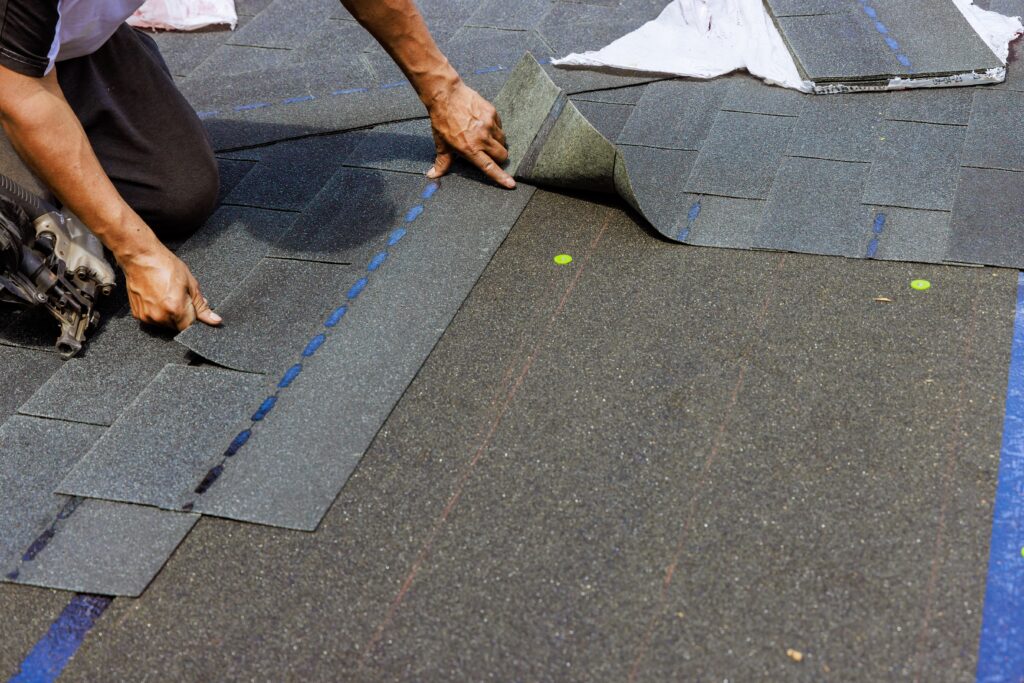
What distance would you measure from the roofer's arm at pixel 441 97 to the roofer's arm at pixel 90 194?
81cm

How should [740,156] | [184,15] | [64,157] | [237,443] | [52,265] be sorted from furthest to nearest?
[184,15] < [740,156] < [52,265] < [64,157] < [237,443]

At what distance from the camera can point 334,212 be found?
2.68 m

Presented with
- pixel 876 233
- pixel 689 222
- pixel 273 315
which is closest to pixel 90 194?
pixel 273 315

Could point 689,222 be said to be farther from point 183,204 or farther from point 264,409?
point 183,204

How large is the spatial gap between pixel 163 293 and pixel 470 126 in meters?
0.97

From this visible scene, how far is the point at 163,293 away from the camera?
2240 millimetres

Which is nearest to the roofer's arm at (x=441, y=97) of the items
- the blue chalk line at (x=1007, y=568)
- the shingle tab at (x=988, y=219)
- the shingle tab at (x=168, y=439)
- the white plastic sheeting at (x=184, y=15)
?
the shingle tab at (x=168, y=439)

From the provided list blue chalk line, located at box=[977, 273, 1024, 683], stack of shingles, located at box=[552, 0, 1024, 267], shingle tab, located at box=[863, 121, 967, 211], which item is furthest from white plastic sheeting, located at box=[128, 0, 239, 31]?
blue chalk line, located at box=[977, 273, 1024, 683]

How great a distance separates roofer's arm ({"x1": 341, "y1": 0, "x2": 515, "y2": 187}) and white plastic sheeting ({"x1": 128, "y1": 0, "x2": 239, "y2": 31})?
65.0 inches

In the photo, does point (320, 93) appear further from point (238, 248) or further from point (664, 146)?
point (664, 146)

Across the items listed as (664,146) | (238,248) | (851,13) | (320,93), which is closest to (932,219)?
(664,146)

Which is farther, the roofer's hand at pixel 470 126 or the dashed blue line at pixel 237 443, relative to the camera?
the roofer's hand at pixel 470 126

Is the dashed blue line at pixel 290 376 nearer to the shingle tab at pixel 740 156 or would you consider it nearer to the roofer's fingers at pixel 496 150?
the roofer's fingers at pixel 496 150

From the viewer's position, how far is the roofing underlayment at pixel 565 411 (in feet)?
5.27
